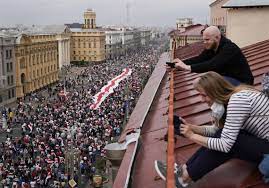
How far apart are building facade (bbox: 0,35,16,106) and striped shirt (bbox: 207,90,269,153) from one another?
4431 centimetres

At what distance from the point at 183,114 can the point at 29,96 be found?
4853 centimetres

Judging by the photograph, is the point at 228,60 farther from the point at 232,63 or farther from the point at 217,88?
the point at 217,88

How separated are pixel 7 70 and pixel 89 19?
60398mm

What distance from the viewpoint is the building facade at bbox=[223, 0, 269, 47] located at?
15906mm

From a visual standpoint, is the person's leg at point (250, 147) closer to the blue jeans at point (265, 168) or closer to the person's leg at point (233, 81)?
the blue jeans at point (265, 168)

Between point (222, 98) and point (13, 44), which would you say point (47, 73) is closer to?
point (13, 44)

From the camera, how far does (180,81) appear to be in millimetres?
10430

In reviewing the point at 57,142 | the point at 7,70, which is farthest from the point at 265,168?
the point at 7,70

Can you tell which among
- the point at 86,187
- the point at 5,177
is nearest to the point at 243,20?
the point at 86,187

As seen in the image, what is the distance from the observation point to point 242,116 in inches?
146

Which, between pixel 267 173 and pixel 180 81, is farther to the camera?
pixel 180 81

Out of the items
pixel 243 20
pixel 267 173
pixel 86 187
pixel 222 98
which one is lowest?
pixel 86 187

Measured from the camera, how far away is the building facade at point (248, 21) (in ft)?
52.2

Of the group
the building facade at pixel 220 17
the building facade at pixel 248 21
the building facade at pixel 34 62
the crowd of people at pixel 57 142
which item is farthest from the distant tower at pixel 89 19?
the building facade at pixel 248 21
